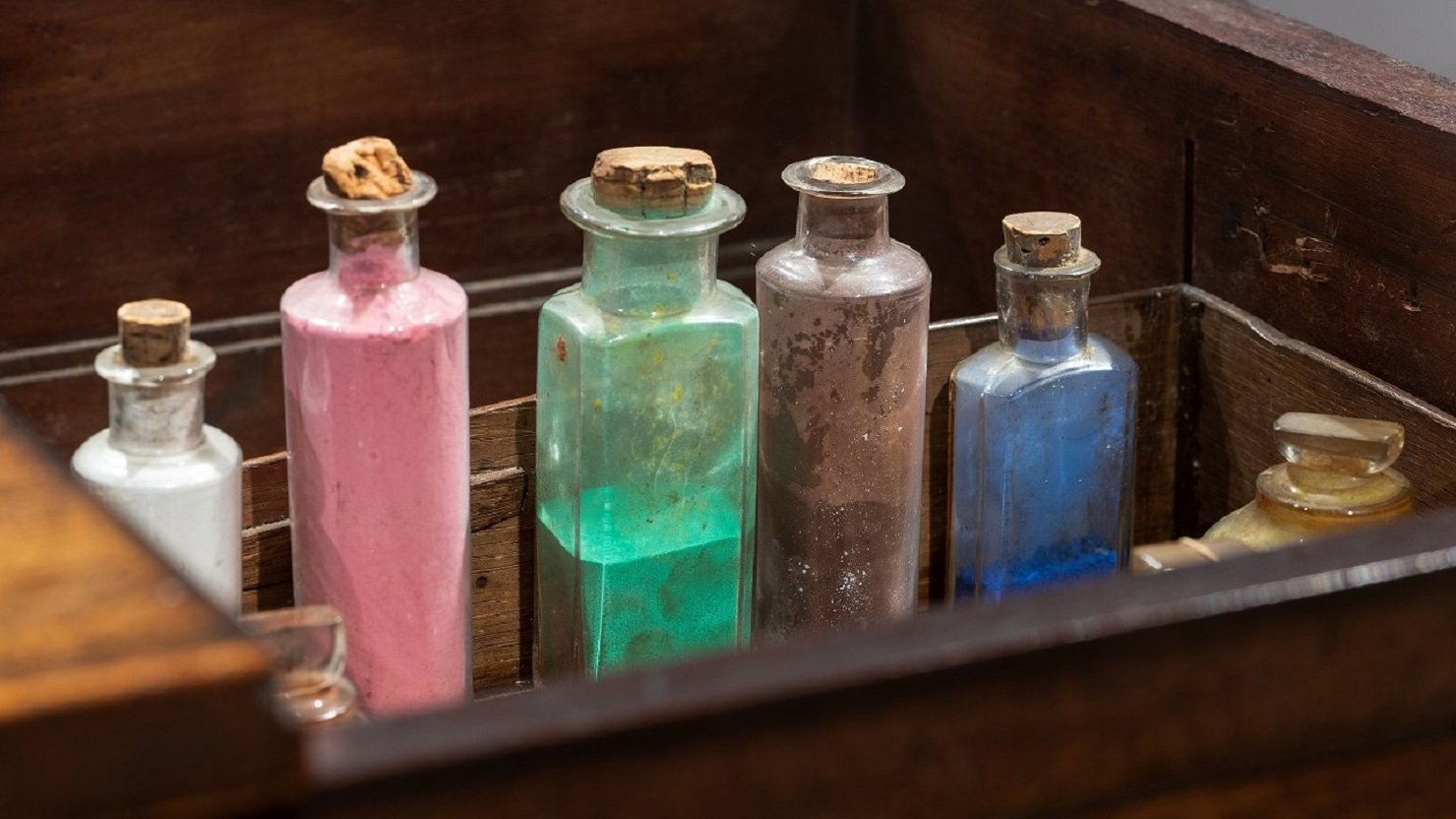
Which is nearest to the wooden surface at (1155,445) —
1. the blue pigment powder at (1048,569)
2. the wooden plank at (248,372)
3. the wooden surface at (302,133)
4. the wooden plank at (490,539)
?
the wooden plank at (490,539)

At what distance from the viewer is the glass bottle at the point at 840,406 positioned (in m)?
0.86

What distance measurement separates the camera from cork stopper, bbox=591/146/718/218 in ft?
2.67

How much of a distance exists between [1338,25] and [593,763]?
1445 mm

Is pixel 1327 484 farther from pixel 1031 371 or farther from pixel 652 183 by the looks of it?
pixel 652 183

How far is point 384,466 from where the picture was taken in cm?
79

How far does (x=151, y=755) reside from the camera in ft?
1.58

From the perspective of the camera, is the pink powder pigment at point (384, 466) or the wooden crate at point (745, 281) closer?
the wooden crate at point (745, 281)

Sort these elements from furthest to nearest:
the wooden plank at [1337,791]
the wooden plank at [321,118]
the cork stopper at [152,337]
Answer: the wooden plank at [321,118] < the cork stopper at [152,337] < the wooden plank at [1337,791]

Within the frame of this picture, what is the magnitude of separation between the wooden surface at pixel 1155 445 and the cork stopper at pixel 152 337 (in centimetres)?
14

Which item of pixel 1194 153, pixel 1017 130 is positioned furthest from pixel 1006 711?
pixel 1017 130

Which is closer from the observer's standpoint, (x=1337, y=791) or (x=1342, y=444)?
(x=1337, y=791)

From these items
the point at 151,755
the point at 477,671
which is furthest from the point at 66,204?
the point at 151,755

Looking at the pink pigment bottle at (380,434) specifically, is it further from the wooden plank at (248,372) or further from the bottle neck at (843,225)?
the wooden plank at (248,372)

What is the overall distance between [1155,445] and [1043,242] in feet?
0.89
